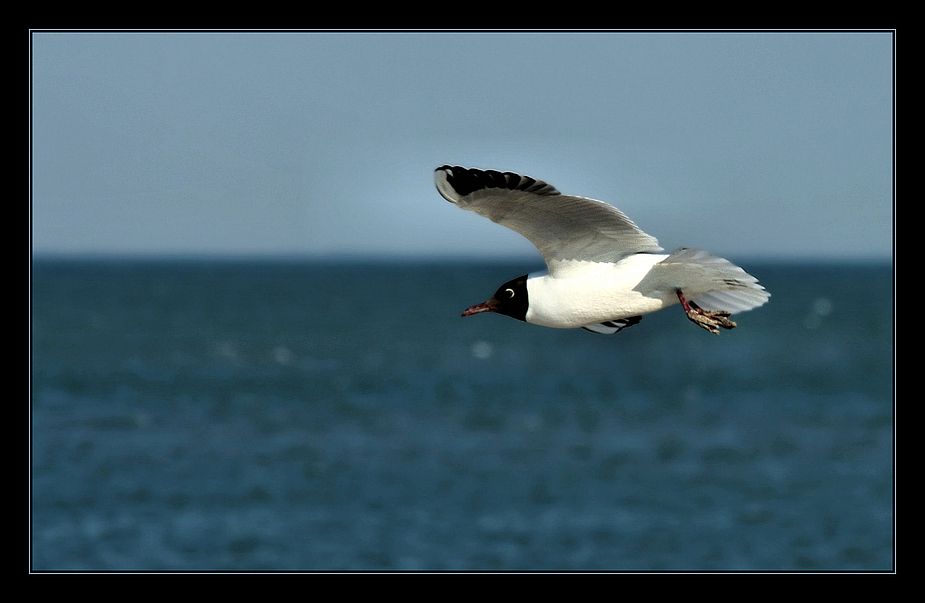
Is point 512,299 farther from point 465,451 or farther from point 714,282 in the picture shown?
point 465,451

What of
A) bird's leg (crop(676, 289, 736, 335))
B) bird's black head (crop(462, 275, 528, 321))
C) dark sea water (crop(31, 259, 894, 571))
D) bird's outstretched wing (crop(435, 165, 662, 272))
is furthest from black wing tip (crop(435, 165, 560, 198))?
dark sea water (crop(31, 259, 894, 571))

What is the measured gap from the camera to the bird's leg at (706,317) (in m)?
5.62

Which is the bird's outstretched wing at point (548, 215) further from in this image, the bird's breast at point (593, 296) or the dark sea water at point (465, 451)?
the dark sea water at point (465, 451)

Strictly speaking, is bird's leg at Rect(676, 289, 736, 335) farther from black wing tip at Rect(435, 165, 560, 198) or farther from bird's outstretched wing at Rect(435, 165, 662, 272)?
black wing tip at Rect(435, 165, 560, 198)

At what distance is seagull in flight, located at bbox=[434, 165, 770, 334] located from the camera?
5.39 metres

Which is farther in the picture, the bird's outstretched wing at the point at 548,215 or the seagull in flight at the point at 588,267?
the seagull in flight at the point at 588,267

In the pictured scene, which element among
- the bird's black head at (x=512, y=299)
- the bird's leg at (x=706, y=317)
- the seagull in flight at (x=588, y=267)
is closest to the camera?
the seagull in flight at (x=588, y=267)

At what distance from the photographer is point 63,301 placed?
68938 millimetres

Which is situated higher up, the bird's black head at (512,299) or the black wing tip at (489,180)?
the black wing tip at (489,180)

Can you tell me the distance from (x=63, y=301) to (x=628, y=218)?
227ft

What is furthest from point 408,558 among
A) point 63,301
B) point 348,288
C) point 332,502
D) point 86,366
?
point 348,288

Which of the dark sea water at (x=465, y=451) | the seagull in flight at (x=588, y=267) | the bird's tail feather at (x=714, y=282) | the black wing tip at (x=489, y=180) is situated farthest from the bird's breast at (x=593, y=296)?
the black wing tip at (x=489, y=180)

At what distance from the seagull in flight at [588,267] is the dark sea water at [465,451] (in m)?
0.52

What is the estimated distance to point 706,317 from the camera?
568cm
